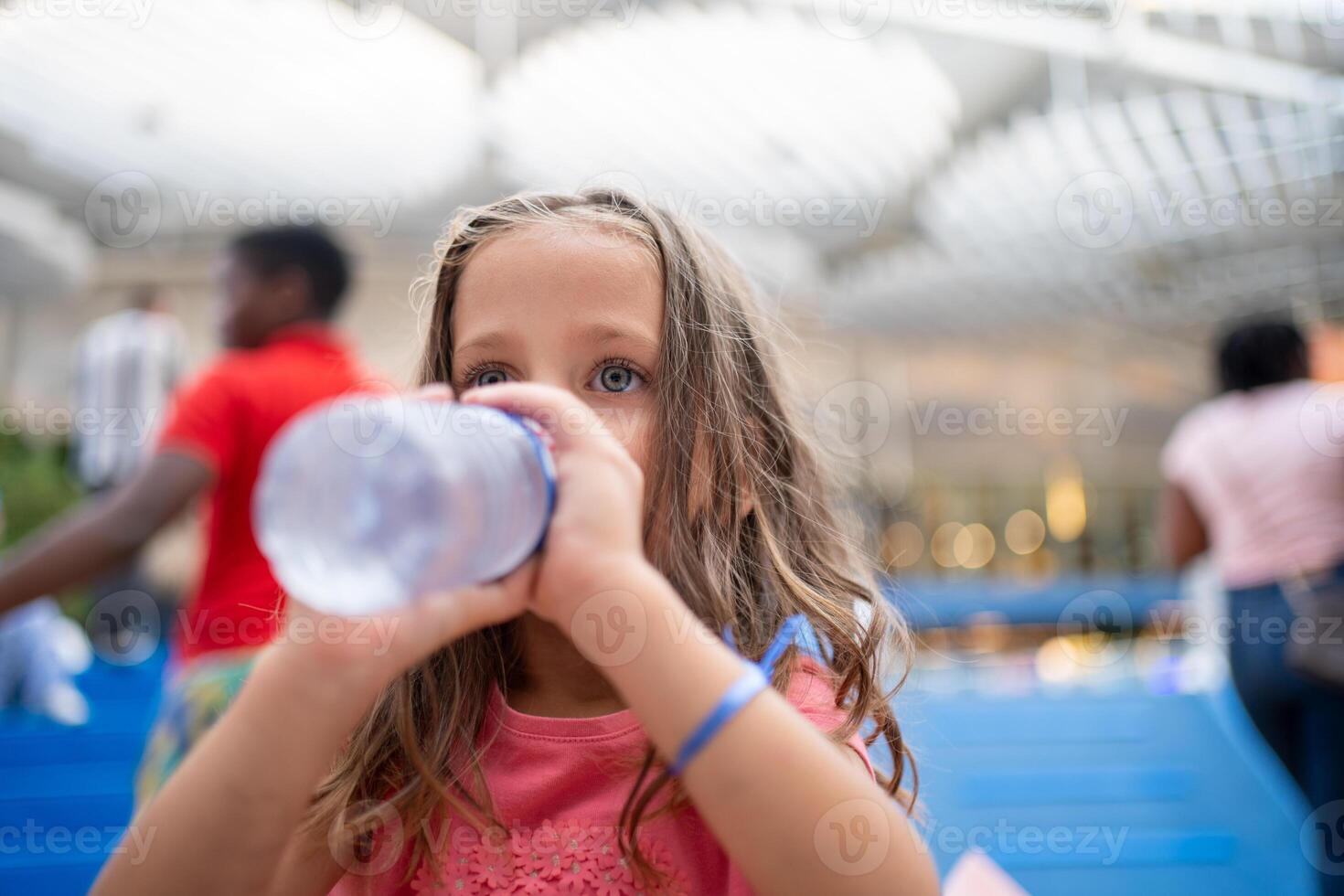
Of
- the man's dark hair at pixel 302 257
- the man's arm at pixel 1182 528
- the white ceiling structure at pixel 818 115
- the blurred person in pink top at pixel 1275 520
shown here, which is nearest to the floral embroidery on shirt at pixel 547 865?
the man's dark hair at pixel 302 257

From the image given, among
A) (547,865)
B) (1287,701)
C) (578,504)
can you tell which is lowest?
(1287,701)

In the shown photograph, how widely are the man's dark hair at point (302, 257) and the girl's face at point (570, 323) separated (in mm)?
1033

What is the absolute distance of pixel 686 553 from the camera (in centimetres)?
74

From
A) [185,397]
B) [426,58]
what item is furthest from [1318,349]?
[185,397]

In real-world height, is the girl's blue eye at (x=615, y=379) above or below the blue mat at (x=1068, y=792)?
above

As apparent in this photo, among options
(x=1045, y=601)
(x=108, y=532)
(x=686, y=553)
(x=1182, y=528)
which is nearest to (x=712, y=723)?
(x=686, y=553)

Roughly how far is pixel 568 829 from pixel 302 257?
1.30 metres

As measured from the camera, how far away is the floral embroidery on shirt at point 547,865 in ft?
2.12

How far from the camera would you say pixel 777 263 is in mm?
6012

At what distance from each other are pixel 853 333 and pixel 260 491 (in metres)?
7.77

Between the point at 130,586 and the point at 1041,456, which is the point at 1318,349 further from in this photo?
the point at 1041,456

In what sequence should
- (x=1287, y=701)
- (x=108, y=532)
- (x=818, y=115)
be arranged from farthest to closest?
(x=818, y=115)
(x=1287, y=701)
(x=108, y=532)

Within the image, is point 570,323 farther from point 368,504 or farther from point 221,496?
point 221,496

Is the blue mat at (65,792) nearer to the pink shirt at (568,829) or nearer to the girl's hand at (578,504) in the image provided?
the pink shirt at (568,829)
